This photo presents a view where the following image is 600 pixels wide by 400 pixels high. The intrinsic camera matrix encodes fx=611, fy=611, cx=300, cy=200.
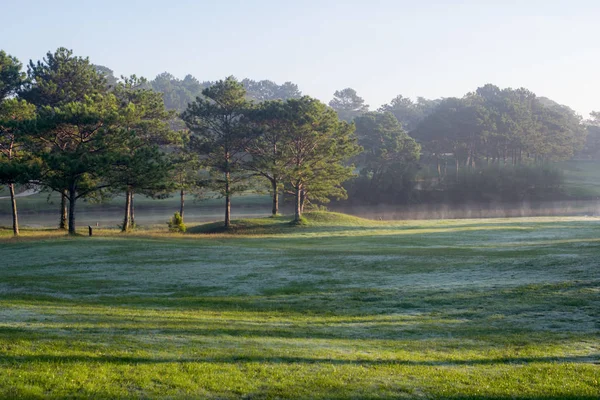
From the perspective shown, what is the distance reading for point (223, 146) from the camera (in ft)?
216

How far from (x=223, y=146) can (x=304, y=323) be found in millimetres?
50592

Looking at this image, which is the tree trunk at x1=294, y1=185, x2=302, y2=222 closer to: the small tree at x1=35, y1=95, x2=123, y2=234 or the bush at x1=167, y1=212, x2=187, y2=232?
the bush at x1=167, y1=212, x2=187, y2=232

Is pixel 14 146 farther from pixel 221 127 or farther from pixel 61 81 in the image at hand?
pixel 221 127

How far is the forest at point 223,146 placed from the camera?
4616cm

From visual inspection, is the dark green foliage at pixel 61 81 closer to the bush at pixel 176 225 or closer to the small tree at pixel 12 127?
the small tree at pixel 12 127

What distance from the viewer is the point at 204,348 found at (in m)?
12.4

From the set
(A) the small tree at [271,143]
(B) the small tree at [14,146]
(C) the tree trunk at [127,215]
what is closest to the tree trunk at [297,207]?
(A) the small tree at [271,143]

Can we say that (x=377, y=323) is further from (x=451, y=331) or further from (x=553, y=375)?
(x=553, y=375)

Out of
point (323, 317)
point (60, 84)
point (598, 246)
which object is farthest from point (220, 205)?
point (323, 317)

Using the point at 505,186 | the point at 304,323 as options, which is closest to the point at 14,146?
the point at 304,323

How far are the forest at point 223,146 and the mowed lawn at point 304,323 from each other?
44.0 feet

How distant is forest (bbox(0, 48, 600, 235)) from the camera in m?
46.2

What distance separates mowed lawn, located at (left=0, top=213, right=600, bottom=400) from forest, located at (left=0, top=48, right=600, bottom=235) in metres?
13.4

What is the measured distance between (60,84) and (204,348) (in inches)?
2088
